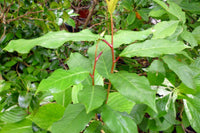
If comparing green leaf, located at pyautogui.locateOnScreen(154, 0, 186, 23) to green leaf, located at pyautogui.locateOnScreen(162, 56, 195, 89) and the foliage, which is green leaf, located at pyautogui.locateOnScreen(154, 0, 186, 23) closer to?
the foliage

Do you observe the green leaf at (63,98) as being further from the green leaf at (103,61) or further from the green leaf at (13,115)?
the green leaf at (103,61)

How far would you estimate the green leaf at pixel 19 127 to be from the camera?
68 cm

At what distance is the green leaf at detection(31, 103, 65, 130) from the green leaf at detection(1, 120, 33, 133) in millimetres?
93

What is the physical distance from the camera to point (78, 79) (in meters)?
0.48

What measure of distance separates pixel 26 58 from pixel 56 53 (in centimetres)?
35

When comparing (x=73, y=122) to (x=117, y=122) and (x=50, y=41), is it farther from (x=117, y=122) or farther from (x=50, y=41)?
(x=50, y=41)

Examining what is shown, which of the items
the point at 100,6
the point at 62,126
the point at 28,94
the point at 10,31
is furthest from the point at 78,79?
the point at 100,6

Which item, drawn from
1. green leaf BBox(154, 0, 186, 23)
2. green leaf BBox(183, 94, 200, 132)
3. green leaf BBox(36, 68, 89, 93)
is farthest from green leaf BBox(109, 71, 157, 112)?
green leaf BBox(154, 0, 186, 23)

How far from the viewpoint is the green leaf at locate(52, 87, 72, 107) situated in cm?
75

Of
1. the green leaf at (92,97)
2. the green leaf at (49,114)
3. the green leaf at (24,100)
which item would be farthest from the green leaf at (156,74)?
the green leaf at (24,100)

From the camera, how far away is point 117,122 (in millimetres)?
487

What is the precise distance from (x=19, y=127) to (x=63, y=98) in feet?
0.74

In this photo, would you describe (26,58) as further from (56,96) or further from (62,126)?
(62,126)

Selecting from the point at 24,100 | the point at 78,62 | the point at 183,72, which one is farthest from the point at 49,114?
the point at 183,72
